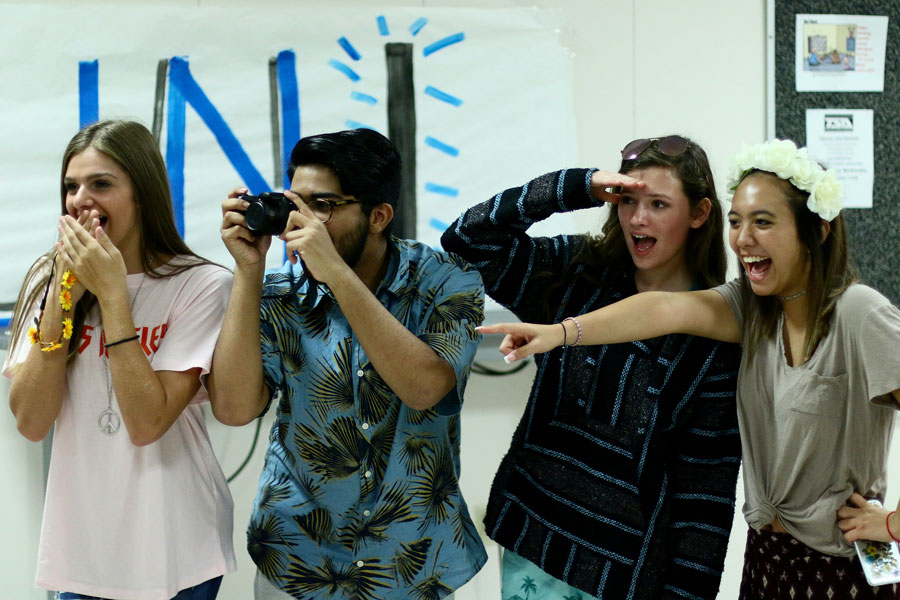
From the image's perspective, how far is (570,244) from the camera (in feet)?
5.09

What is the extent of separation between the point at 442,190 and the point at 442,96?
0.24 meters

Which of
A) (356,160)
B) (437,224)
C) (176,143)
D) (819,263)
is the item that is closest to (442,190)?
(437,224)

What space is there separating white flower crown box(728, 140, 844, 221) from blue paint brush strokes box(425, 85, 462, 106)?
0.92 meters

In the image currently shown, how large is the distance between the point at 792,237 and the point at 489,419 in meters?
1.03

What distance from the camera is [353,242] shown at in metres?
1.31

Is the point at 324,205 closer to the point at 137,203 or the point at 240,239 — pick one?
the point at 240,239

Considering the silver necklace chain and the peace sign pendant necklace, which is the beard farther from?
the silver necklace chain

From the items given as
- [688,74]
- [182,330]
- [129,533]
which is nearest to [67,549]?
[129,533]

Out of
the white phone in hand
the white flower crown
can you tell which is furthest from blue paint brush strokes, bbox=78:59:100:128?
the white phone in hand

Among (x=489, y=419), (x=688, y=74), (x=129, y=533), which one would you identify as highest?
(x=688, y=74)

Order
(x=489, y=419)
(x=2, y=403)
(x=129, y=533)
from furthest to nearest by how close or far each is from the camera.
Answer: (x=489, y=419), (x=2, y=403), (x=129, y=533)

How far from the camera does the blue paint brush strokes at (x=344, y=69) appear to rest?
2039 millimetres

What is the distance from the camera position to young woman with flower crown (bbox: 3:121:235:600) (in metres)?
1.24

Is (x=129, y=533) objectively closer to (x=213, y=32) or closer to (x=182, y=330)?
(x=182, y=330)
